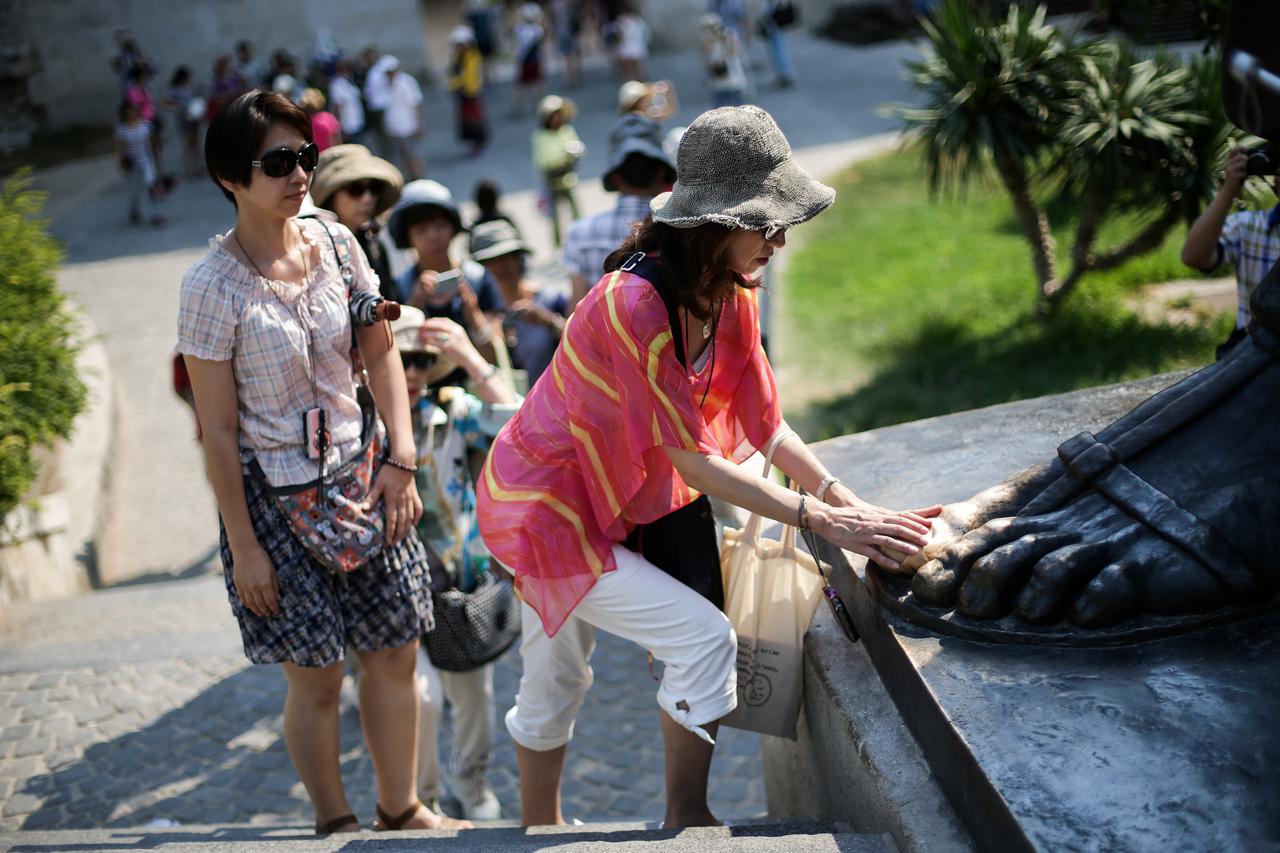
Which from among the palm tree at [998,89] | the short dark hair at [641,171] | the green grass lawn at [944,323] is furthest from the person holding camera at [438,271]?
the palm tree at [998,89]

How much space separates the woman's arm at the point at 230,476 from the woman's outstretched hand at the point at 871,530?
4.38ft

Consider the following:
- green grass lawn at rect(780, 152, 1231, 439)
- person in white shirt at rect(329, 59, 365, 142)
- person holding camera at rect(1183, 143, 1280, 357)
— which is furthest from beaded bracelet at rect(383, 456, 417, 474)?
person in white shirt at rect(329, 59, 365, 142)

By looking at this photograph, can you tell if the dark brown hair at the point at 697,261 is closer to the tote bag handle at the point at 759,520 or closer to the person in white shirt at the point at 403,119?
the tote bag handle at the point at 759,520

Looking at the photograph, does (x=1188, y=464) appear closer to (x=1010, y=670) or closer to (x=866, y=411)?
(x=1010, y=670)

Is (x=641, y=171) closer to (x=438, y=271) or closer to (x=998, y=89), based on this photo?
(x=438, y=271)

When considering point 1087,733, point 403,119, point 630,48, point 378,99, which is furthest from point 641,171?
point 630,48

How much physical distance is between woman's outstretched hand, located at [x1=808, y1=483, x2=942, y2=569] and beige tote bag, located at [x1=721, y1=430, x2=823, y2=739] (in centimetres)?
→ 27

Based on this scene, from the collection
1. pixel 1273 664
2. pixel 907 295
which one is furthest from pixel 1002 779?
pixel 907 295

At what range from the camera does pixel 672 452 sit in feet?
8.82

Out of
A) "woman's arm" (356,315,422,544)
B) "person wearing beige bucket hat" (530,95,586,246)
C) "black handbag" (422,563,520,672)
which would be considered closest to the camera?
→ "woman's arm" (356,315,422,544)

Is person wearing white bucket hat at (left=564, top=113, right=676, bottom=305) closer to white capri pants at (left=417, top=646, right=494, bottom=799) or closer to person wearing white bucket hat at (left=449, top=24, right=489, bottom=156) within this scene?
white capri pants at (left=417, top=646, right=494, bottom=799)

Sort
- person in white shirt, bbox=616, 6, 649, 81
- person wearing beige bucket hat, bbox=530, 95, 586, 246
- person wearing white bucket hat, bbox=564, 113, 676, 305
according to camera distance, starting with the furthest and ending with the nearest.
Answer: person in white shirt, bbox=616, 6, 649, 81, person wearing beige bucket hat, bbox=530, 95, 586, 246, person wearing white bucket hat, bbox=564, 113, 676, 305

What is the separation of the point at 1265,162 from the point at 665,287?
1.61 meters

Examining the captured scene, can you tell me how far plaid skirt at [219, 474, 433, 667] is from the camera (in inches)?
120
